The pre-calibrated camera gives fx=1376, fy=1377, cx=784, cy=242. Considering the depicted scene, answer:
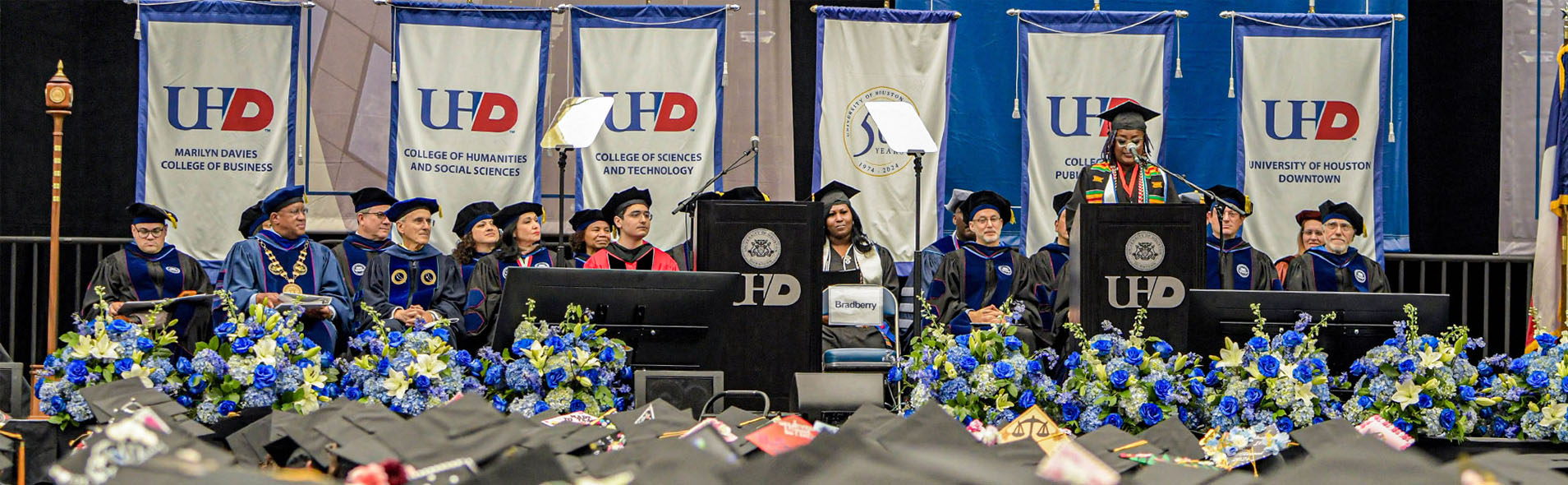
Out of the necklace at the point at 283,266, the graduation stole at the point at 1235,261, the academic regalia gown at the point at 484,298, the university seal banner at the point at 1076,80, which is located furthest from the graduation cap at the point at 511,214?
the graduation stole at the point at 1235,261

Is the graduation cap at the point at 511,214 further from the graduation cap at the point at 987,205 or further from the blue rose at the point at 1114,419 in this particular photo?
the blue rose at the point at 1114,419

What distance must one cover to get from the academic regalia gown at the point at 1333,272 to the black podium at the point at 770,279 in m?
3.93

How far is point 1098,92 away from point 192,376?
6416mm

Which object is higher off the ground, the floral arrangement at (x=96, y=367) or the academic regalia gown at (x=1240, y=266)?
the academic regalia gown at (x=1240, y=266)

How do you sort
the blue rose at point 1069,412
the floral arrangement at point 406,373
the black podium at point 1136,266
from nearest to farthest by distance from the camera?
the floral arrangement at point 406,373 → the blue rose at point 1069,412 → the black podium at point 1136,266

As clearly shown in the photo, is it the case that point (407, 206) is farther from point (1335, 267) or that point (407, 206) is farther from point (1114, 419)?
point (1335, 267)

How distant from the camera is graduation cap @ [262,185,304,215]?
7.38 metres

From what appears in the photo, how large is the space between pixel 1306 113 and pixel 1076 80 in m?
1.50

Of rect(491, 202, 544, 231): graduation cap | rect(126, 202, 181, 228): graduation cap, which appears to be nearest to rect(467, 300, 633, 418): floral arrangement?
rect(491, 202, 544, 231): graduation cap

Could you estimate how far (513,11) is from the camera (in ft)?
28.6

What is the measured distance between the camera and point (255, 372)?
3746mm

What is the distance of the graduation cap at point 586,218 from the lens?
314 inches

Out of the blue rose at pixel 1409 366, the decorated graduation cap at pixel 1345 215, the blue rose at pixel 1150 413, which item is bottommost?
the blue rose at pixel 1150 413

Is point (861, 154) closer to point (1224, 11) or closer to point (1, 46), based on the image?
point (1224, 11)
